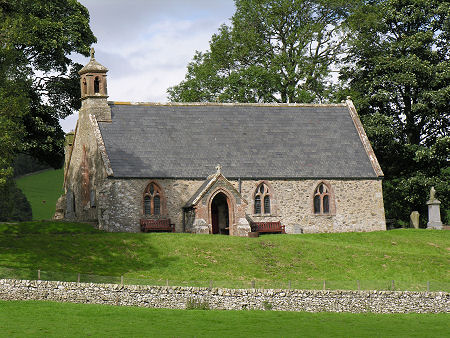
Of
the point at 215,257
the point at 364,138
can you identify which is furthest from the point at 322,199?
the point at 215,257

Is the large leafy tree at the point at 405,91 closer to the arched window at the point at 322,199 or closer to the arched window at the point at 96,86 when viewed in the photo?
the arched window at the point at 322,199

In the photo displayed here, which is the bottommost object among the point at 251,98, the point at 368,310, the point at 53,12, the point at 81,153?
the point at 368,310

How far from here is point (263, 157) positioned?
6134 cm

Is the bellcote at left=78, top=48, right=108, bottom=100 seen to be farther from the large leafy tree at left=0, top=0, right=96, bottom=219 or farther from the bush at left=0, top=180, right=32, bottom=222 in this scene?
the bush at left=0, top=180, right=32, bottom=222

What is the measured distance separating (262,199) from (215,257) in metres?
12.2

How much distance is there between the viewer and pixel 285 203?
6003 cm

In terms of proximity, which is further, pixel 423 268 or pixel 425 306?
pixel 423 268

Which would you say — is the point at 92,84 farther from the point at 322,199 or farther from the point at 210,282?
the point at 210,282

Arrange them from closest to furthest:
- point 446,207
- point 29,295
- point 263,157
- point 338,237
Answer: point 29,295 → point 338,237 → point 263,157 → point 446,207

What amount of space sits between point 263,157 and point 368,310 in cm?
2453

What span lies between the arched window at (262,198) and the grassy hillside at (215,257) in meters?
4.87

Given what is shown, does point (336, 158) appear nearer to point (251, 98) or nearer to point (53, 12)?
point (251, 98)

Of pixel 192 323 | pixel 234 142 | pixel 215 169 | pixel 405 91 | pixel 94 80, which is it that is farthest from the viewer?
pixel 405 91

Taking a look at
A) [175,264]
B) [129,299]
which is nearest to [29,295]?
[129,299]
